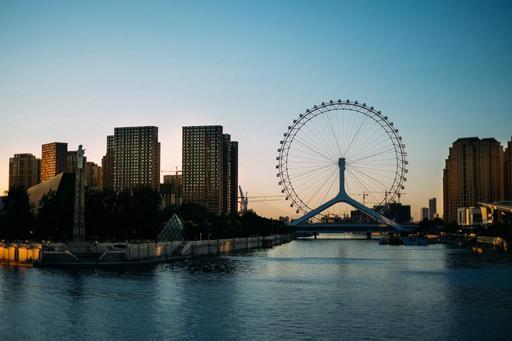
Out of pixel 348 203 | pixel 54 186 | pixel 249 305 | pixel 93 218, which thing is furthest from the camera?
pixel 348 203

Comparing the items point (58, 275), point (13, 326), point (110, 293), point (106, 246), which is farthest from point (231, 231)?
point (13, 326)

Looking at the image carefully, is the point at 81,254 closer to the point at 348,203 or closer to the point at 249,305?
the point at 249,305

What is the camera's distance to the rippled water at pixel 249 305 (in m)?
31.2

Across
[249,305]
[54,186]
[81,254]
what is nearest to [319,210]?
[54,186]

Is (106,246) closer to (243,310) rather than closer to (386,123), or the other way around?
(243,310)

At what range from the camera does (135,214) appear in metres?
102

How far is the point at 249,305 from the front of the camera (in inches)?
1581

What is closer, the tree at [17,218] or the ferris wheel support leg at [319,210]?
the tree at [17,218]

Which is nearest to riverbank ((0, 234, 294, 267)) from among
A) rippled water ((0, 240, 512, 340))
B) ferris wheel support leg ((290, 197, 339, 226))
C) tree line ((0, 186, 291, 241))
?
rippled water ((0, 240, 512, 340))

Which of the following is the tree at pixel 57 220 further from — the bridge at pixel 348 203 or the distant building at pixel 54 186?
the bridge at pixel 348 203

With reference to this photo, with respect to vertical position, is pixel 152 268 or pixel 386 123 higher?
pixel 386 123

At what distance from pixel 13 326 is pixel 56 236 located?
6949 centimetres

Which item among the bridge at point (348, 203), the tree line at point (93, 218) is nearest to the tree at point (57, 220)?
the tree line at point (93, 218)

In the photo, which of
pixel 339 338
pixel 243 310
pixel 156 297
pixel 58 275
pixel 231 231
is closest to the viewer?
pixel 339 338
